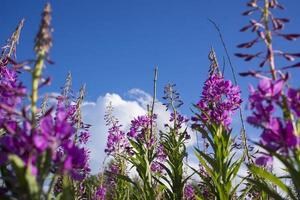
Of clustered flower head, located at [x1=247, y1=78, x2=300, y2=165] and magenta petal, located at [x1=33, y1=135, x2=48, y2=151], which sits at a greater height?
clustered flower head, located at [x1=247, y1=78, x2=300, y2=165]

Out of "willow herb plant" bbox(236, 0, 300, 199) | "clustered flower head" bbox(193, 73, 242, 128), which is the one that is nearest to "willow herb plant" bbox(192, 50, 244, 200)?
"clustered flower head" bbox(193, 73, 242, 128)

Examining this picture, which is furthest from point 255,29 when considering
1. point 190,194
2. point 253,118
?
point 190,194

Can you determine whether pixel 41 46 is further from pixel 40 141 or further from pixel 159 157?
pixel 159 157

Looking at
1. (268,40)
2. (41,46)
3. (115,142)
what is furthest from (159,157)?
(41,46)

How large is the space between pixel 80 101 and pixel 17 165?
14.1ft

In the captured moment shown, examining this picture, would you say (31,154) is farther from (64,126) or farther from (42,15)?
(42,15)

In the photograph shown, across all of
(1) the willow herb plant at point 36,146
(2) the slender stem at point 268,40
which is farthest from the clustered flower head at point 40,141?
(2) the slender stem at point 268,40

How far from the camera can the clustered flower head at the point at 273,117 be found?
2.39 meters

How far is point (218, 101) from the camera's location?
5.68 m

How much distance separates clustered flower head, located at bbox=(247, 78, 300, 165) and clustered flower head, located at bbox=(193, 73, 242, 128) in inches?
110

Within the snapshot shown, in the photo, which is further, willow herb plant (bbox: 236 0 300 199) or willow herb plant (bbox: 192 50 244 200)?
willow herb plant (bbox: 192 50 244 200)

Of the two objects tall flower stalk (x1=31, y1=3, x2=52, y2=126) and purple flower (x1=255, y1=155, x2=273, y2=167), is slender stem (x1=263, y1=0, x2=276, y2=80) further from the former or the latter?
tall flower stalk (x1=31, y1=3, x2=52, y2=126)

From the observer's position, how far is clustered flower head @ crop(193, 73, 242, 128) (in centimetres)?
538

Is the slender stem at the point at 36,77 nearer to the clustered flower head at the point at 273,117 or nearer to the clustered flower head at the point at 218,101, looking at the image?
the clustered flower head at the point at 273,117
